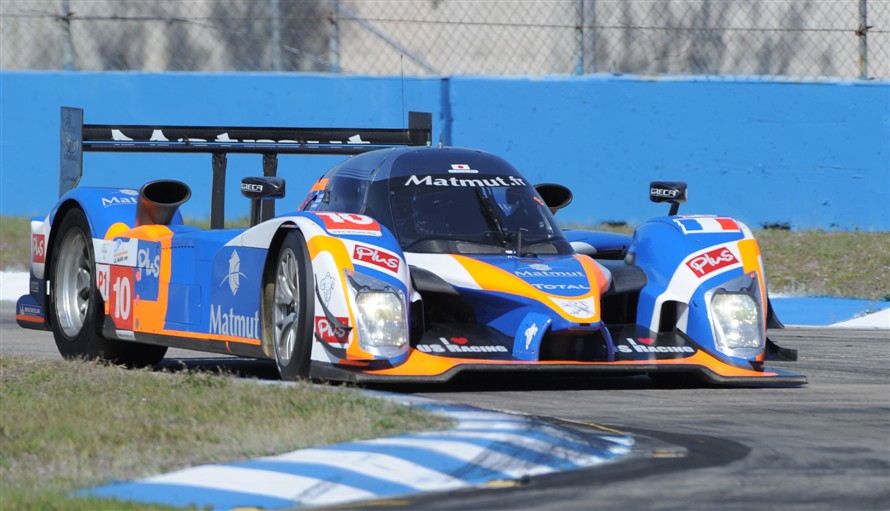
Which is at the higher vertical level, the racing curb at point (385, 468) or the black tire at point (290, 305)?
the black tire at point (290, 305)

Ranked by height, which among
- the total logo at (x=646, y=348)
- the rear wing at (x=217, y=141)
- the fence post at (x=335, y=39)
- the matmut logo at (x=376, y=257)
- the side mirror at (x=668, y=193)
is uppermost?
the fence post at (x=335, y=39)

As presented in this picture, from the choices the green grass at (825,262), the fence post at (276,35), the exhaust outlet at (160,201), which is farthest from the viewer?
the fence post at (276,35)

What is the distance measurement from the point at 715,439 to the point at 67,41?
450 inches

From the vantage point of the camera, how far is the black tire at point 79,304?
9703 millimetres

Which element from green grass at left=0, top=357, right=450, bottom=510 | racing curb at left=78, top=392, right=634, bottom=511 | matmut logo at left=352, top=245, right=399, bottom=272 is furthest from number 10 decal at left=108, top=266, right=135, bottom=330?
racing curb at left=78, top=392, right=634, bottom=511

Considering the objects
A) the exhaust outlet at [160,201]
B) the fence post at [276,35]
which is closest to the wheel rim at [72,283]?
the exhaust outlet at [160,201]

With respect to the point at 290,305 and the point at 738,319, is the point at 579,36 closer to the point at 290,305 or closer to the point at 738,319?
the point at 738,319

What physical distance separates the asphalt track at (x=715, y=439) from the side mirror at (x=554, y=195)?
1.56m

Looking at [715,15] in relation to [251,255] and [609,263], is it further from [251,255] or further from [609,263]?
[251,255]

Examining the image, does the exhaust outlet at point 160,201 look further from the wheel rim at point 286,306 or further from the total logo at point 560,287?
the total logo at point 560,287

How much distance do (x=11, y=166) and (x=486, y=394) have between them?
9766 mm

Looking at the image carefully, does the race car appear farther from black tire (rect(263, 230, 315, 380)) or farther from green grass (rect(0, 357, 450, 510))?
green grass (rect(0, 357, 450, 510))

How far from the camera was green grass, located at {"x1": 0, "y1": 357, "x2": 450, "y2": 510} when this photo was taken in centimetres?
515

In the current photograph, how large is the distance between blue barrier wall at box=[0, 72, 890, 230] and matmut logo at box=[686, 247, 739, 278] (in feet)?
21.5
